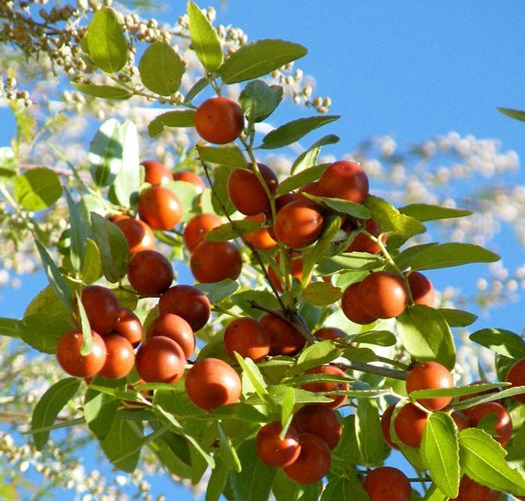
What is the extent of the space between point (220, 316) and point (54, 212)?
616mm

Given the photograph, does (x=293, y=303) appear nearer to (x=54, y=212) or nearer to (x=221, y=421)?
(x=221, y=421)

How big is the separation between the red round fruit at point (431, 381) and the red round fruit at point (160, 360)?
210 millimetres

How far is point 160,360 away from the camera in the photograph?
34.3 inches

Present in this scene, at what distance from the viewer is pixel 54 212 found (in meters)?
1.77

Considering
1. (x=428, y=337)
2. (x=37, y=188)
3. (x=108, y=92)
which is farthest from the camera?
(x=37, y=188)

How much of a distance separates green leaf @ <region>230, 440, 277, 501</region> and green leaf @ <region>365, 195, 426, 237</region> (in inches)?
10.0

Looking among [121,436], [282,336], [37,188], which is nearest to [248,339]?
[282,336]

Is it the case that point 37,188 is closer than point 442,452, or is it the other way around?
point 442,452

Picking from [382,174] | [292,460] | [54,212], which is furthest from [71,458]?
[292,460]

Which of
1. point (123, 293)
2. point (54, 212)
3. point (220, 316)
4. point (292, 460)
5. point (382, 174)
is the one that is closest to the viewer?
point (292, 460)

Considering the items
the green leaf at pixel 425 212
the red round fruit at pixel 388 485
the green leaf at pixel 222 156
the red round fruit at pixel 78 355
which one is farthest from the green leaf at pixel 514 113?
the red round fruit at pixel 78 355

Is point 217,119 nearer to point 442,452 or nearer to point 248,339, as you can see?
point 248,339

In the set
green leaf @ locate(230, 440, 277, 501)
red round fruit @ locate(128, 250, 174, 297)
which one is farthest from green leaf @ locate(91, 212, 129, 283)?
green leaf @ locate(230, 440, 277, 501)

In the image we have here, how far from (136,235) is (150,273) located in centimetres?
21
